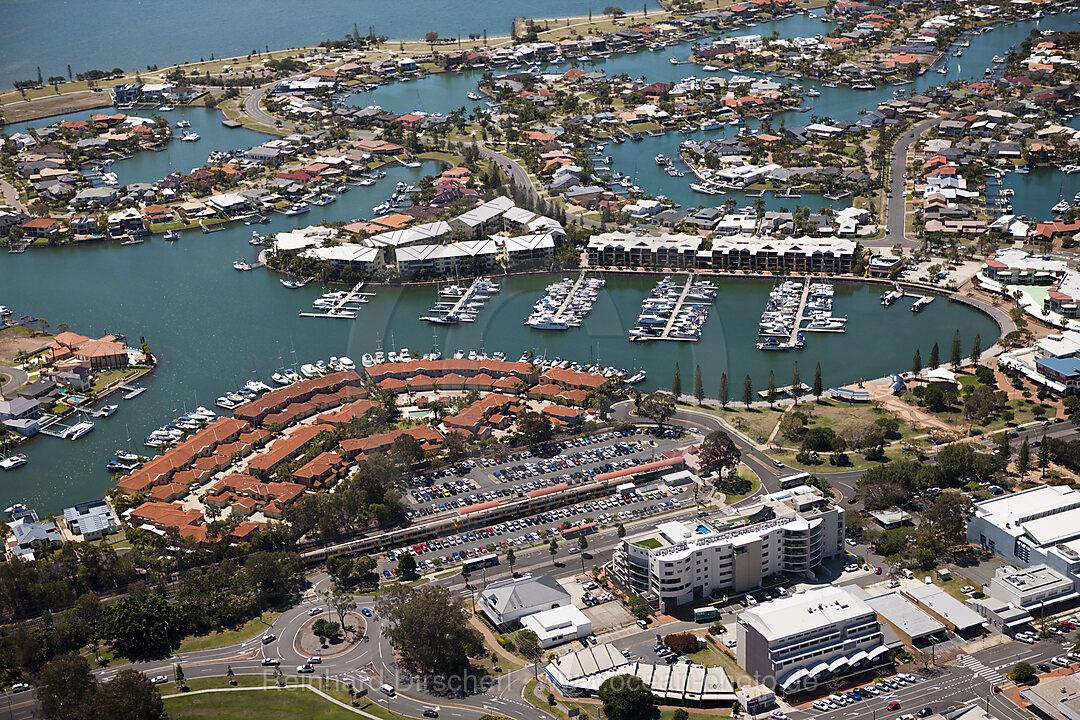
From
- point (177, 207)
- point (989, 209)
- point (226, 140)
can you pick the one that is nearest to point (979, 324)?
point (989, 209)

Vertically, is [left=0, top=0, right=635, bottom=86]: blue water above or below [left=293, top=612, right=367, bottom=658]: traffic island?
above

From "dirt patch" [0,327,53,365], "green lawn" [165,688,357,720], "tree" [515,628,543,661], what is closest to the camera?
"green lawn" [165,688,357,720]

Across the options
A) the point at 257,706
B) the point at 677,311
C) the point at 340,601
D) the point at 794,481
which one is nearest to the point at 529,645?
the point at 340,601

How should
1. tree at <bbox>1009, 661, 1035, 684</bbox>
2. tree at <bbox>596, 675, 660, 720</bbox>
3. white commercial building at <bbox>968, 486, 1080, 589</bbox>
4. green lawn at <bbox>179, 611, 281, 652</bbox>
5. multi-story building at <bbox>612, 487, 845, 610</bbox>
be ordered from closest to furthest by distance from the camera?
1. tree at <bbox>596, 675, 660, 720</bbox>
2. tree at <bbox>1009, 661, 1035, 684</bbox>
3. green lawn at <bbox>179, 611, 281, 652</bbox>
4. multi-story building at <bbox>612, 487, 845, 610</bbox>
5. white commercial building at <bbox>968, 486, 1080, 589</bbox>

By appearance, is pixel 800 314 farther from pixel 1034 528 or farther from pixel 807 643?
pixel 807 643

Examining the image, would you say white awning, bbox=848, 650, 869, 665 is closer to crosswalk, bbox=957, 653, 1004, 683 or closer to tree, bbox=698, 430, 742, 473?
crosswalk, bbox=957, 653, 1004, 683

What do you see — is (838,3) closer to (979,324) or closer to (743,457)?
(979,324)

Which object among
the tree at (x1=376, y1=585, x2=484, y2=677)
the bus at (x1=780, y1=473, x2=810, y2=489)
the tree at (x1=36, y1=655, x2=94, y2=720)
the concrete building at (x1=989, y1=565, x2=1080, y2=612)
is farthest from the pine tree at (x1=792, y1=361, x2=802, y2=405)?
the tree at (x1=36, y1=655, x2=94, y2=720)
